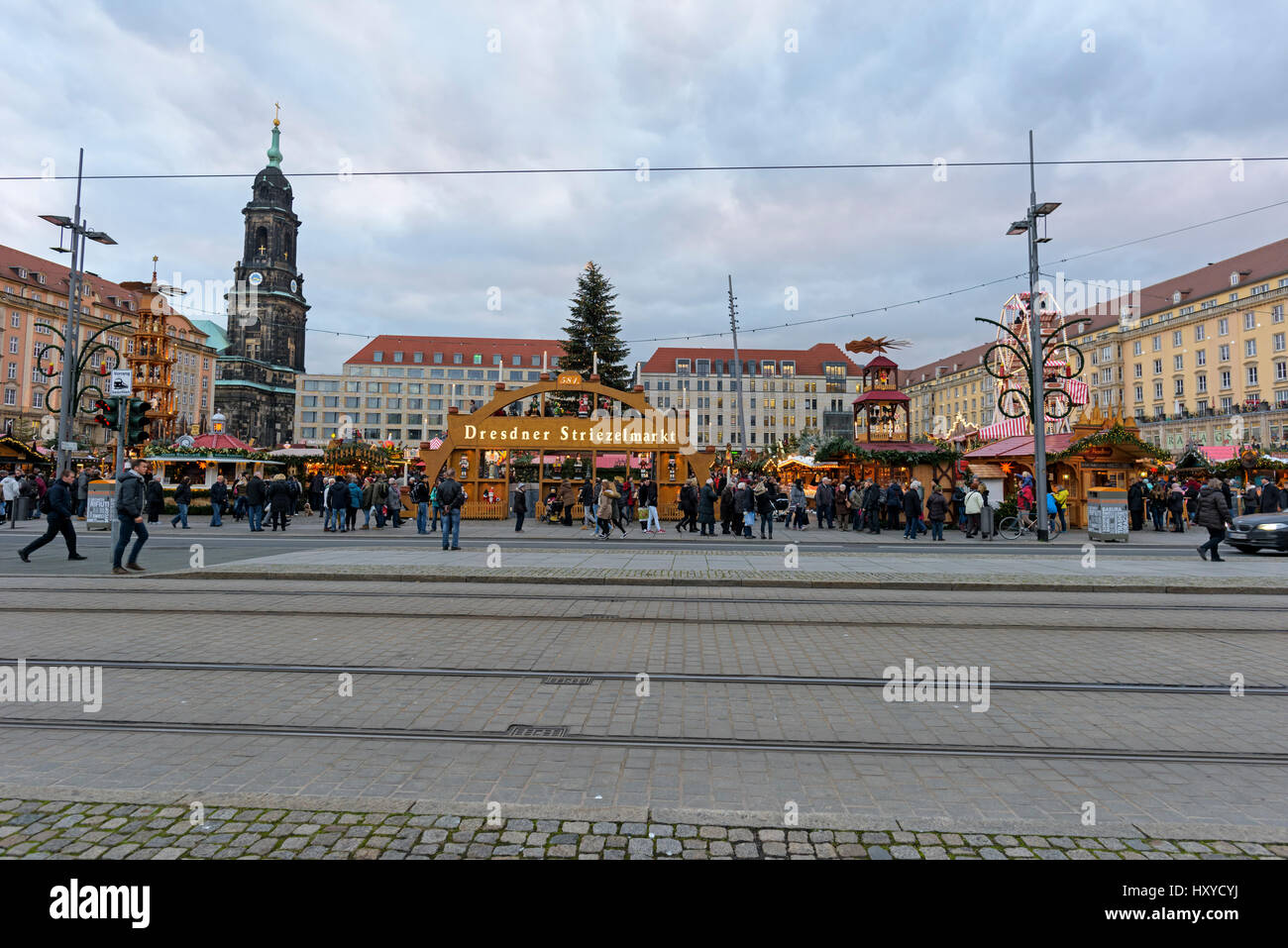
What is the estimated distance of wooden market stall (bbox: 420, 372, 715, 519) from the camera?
28.0m

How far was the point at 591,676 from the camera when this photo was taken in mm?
5648

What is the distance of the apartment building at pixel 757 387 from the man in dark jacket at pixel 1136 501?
77.3m

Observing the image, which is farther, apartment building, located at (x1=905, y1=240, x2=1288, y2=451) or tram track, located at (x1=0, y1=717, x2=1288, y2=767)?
apartment building, located at (x1=905, y1=240, x2=1288, y2=451)

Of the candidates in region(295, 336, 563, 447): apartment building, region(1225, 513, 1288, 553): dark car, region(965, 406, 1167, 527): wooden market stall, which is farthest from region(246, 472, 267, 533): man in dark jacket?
region(295, 336, 563, 447): apartment building

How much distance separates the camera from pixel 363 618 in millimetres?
8109

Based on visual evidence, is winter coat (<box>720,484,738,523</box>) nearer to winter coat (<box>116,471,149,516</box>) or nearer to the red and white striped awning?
the red and white striped awning

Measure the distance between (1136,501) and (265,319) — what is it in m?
107

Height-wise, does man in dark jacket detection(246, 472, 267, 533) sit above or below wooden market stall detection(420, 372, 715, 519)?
below

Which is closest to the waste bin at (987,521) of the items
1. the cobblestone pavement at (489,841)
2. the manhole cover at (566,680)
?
the manhole cover at (566,680)

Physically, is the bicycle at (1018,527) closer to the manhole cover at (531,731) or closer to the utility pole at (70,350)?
the manhole cover at (531,731)

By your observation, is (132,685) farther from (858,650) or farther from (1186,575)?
(1186,575)

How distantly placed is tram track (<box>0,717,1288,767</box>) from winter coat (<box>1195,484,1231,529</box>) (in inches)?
496
